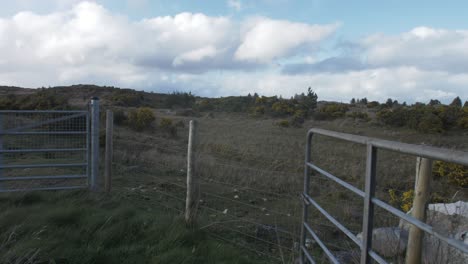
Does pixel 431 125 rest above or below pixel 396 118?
below

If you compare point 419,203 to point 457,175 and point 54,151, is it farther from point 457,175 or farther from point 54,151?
point 457,175

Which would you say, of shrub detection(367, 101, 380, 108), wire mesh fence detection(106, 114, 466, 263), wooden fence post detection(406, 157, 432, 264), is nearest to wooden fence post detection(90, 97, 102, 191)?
wire mesh fence detection(106, 114, 466, 263)

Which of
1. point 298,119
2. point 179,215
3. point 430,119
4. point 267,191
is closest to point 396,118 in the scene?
point 430,119

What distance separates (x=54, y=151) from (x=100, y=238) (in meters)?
3.60

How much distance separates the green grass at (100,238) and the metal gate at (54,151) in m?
1.71

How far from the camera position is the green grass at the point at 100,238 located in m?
3.98

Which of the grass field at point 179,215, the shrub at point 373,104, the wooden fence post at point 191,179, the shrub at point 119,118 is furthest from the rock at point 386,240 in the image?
the shrub at point 373,104

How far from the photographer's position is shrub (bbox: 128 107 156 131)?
874 inches

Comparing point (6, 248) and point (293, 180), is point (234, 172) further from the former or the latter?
point (6, 248)

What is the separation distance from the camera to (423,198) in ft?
9.92

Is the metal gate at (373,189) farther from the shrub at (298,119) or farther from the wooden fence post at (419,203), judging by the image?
the shrub at (298,119)

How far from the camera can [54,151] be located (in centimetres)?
759

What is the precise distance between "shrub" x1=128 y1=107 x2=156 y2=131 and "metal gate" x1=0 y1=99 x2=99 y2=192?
9741 mm

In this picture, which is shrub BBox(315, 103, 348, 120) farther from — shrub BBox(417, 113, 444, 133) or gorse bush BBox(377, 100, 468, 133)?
shrub BBox(417, 113, 444, 133)
